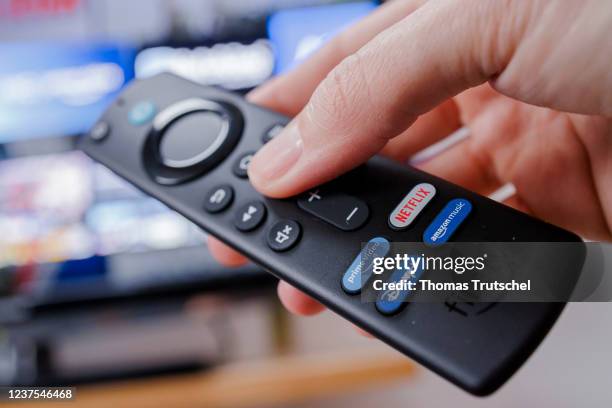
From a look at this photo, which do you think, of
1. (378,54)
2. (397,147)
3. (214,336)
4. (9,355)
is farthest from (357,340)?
(378,54)

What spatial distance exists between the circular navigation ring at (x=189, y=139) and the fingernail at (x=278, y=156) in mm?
44

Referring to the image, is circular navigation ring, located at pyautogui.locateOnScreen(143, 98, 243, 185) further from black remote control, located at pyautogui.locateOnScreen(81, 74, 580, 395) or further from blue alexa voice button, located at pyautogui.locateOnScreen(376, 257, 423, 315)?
blue alexa voice button, located at pyautogui.locateOnScreen(376, 257, 423, 315)

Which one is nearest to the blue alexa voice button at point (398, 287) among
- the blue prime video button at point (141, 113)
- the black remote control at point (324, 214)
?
the black remote control at point (324, 214)

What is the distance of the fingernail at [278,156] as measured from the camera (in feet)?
1.41

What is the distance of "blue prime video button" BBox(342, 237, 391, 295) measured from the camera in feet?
1.23

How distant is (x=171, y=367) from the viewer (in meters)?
0.84

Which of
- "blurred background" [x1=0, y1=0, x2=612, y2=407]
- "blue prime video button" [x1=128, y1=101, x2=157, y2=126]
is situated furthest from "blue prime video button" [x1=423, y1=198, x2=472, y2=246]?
"blurred background" [x1=0, y1=0, x2=612, y2=407]

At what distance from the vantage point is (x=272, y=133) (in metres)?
0.49

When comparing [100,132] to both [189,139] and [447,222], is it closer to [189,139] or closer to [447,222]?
[189,139]

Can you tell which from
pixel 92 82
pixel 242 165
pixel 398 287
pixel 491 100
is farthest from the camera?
pixel 92 82

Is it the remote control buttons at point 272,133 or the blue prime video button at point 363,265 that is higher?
the remote control buttons at point 272,133

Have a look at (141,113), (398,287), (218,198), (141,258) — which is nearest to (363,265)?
(398,287)

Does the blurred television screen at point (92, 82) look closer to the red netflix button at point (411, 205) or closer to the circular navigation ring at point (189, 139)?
the circular navigation ring at point (189, 139)

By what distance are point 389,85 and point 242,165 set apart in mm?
142
